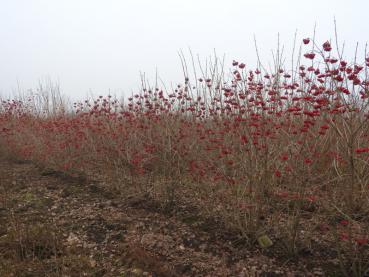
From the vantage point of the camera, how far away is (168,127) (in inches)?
134

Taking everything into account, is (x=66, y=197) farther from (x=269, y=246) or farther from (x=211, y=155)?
(x=269, y=246)

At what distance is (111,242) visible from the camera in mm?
2615

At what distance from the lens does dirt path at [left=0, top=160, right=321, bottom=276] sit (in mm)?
2180

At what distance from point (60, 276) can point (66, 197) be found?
176 centimetres

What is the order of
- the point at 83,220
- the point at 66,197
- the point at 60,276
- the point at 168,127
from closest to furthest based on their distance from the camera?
the point at 60,276, the point at 83,220, the point at 168,127, the point at 66,197

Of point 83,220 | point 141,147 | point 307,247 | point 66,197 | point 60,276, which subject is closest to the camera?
point 60,276

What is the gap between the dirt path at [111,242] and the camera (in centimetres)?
218

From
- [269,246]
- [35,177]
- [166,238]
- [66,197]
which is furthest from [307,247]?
[35,177]

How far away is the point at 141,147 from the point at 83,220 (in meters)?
1.70

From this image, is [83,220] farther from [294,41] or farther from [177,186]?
[294,41]

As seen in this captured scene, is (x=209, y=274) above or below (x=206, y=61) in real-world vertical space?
below

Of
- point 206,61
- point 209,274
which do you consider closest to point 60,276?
point 209,274

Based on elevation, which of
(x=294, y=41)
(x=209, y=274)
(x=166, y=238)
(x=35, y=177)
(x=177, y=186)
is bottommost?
(x=209, y=274)

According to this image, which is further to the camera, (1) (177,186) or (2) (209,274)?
(1) (177,186)
